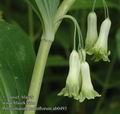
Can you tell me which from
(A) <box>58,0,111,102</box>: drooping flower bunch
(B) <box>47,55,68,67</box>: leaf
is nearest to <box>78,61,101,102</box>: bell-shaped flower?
(A) <box>58,0,111,102</box>: drooping flower bunch

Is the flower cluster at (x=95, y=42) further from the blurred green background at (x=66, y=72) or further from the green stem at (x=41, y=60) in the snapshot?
the blurred green background at (x=66, y=72)

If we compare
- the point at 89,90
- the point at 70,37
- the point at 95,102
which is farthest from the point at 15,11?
the point at 89,90

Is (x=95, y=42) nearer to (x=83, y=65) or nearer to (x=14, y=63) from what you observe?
(x=83, y=65)

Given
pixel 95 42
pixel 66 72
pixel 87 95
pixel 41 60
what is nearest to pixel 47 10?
pixel 41 60

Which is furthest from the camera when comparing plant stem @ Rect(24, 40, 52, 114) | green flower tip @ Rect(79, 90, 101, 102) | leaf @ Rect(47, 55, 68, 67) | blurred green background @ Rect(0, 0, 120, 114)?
blurred green background @ Rect(0, 0, 120, 114)

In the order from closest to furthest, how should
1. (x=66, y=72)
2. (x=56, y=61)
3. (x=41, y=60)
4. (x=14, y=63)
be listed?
(x=41, y=60), (x=14, y=63), (x=56, y=61), (x=66, y=72)

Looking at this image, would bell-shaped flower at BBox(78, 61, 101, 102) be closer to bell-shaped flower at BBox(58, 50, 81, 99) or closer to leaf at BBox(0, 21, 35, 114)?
bell-shaped flower at BBox(58, 50, 81, 99)
